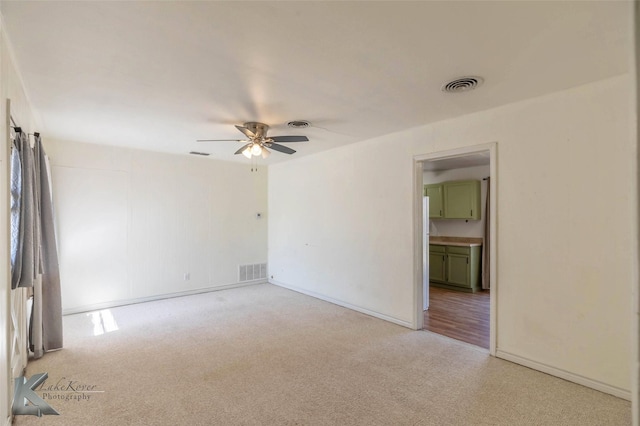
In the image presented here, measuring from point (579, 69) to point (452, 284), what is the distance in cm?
455

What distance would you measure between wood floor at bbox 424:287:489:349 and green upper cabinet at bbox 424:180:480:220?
5.21ft

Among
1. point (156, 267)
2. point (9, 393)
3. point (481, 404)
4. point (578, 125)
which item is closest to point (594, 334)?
point (481, 404)

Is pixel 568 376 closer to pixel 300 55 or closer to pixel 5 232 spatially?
pixel 300 55

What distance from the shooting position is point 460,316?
4551 mm

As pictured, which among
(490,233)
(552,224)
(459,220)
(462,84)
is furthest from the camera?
(459,220)

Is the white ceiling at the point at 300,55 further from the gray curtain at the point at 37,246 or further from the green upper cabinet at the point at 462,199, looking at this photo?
Result: the green upper cabinet at the point at 462,199

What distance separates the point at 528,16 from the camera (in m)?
1.81

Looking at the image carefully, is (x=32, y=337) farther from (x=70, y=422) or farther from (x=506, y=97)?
(x=506, y=97)

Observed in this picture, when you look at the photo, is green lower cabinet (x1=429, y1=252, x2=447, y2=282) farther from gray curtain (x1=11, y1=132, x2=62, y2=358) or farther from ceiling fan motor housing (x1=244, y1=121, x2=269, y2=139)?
gray curtain (x1=11, y1=132, x2=62, y2=358)

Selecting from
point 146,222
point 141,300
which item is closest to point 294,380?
point 141,300

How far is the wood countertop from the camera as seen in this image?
609 centimetres

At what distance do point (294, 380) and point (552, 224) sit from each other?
2.72 metres

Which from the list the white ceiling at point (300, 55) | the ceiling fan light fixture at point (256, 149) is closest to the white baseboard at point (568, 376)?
the white ceiling at point (300, 55)

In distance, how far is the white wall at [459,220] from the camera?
643cm
